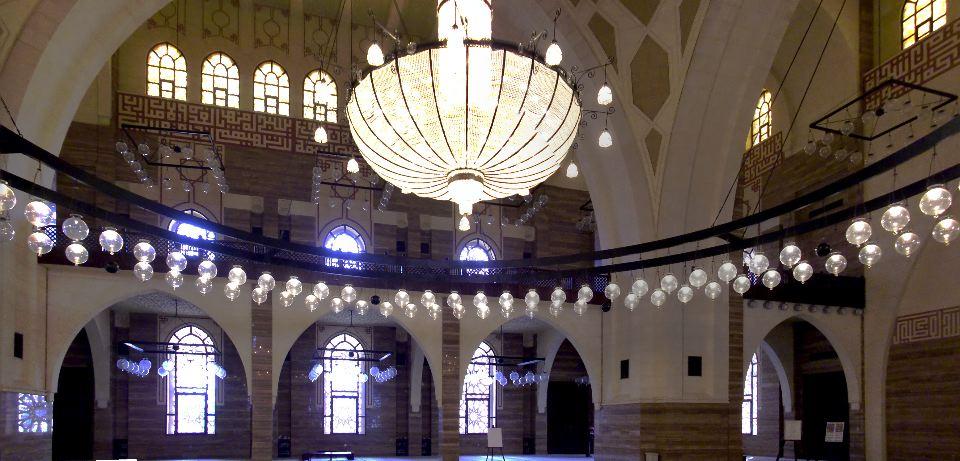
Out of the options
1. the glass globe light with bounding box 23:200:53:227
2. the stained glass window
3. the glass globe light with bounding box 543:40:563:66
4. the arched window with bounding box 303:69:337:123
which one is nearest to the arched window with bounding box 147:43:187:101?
the arched window with bounding box 303:69:337:123

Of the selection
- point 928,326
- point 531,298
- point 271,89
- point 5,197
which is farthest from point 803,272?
point 271,89

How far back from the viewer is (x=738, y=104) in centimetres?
1058

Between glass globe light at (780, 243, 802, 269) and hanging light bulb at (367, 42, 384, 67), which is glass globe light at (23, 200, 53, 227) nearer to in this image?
hanging light bulb at (367, 42, 384, 67)

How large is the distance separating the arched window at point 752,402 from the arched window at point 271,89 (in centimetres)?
1220

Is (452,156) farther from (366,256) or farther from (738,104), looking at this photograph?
(738,104)

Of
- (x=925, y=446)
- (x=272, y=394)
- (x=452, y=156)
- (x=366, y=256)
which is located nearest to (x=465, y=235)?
(x=272, y=394)

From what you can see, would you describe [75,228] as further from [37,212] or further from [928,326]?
[928,326]

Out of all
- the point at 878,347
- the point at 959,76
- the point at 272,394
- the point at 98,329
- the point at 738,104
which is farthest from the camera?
the point at 98,329

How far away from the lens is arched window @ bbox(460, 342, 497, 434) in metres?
19.7

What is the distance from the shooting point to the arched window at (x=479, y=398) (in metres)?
19.7

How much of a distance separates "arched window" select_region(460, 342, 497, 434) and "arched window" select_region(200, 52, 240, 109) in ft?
27.3

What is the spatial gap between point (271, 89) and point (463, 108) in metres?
14.0

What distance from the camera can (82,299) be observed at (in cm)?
1273

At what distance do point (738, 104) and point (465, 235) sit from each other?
8.77 meters
